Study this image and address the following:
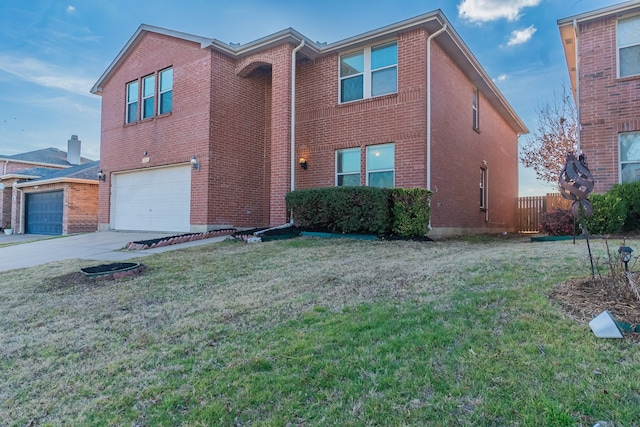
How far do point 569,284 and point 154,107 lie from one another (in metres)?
13.0

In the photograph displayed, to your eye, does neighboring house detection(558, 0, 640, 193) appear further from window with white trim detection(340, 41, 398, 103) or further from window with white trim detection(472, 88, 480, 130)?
window with white trim detection(340, 41, 398, 103)

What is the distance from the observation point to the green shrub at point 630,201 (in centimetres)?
872

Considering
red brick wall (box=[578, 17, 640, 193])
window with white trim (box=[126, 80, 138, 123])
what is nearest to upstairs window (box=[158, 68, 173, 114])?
window with white trim (box=[126, 80, 138, 123])

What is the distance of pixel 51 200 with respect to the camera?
60.5 ft

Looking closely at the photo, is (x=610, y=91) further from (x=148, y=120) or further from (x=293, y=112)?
(x=148, y=120)

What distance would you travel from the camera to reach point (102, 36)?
56.4 feet

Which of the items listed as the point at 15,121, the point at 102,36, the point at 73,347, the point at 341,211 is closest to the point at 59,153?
the point at 15,121

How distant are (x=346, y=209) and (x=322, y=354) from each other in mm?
6396

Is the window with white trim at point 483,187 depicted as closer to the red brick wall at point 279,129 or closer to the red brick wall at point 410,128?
the red brick wall at point 410,128

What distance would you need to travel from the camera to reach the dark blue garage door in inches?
704

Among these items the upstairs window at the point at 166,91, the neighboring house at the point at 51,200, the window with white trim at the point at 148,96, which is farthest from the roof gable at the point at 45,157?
the upstairs window at the point at 166,91

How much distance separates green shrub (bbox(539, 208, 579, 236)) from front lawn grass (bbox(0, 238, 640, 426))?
4.92 m

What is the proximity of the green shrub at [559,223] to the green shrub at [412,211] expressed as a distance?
3289mm

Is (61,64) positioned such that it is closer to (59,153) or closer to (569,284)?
(59,153)
